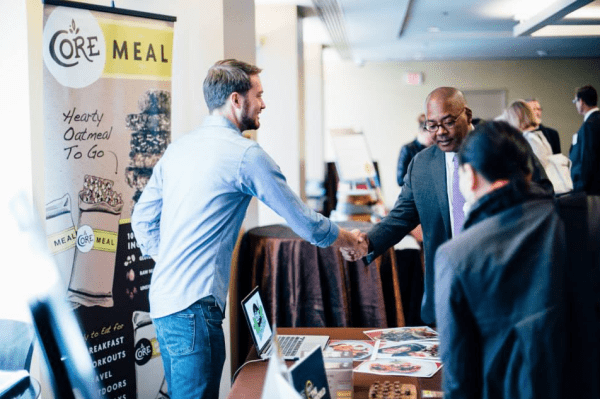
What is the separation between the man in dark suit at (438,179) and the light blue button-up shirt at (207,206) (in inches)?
21.1

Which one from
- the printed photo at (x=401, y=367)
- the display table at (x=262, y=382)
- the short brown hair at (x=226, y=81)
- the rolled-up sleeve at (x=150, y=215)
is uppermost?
the short brown hair at (x=226, y=81)

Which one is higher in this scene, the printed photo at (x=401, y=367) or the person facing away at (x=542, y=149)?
the person facing away at (x=542, y=149)

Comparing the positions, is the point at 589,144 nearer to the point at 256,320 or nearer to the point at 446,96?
the point at 446,96

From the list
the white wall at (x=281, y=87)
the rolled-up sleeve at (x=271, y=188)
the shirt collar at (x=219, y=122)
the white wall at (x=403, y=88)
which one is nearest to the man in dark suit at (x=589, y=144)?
the white wall at (x=281, y=87)

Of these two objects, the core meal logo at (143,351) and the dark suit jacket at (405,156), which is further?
the dark suit jacket at (405,156)

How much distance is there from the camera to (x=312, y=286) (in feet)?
12.0

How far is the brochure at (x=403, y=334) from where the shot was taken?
2.22 meters

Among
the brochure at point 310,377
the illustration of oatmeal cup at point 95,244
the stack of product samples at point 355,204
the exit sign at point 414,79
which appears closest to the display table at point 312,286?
the illustration of oatmeal cup at point 95,244

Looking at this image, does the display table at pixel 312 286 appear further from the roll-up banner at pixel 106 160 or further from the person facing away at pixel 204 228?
the person facing away at pixel 204 228

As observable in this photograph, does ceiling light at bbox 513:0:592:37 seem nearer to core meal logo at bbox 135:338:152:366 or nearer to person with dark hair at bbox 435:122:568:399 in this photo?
core meal logo at bbox 135:338:152:366

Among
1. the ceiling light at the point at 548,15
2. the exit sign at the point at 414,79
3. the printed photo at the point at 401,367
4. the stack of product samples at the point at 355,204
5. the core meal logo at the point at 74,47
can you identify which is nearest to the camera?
the printed photo at the point at 401,367

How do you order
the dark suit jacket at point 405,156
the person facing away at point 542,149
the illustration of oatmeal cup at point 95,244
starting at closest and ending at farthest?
the illustration of oatmeal cup at point 95,244
the person facing away at point 542,149
the dark suit jacket at point 405,156

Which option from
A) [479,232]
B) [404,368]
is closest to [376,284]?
[404,368]

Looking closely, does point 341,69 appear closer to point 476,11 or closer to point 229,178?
Answer: point 476,11
